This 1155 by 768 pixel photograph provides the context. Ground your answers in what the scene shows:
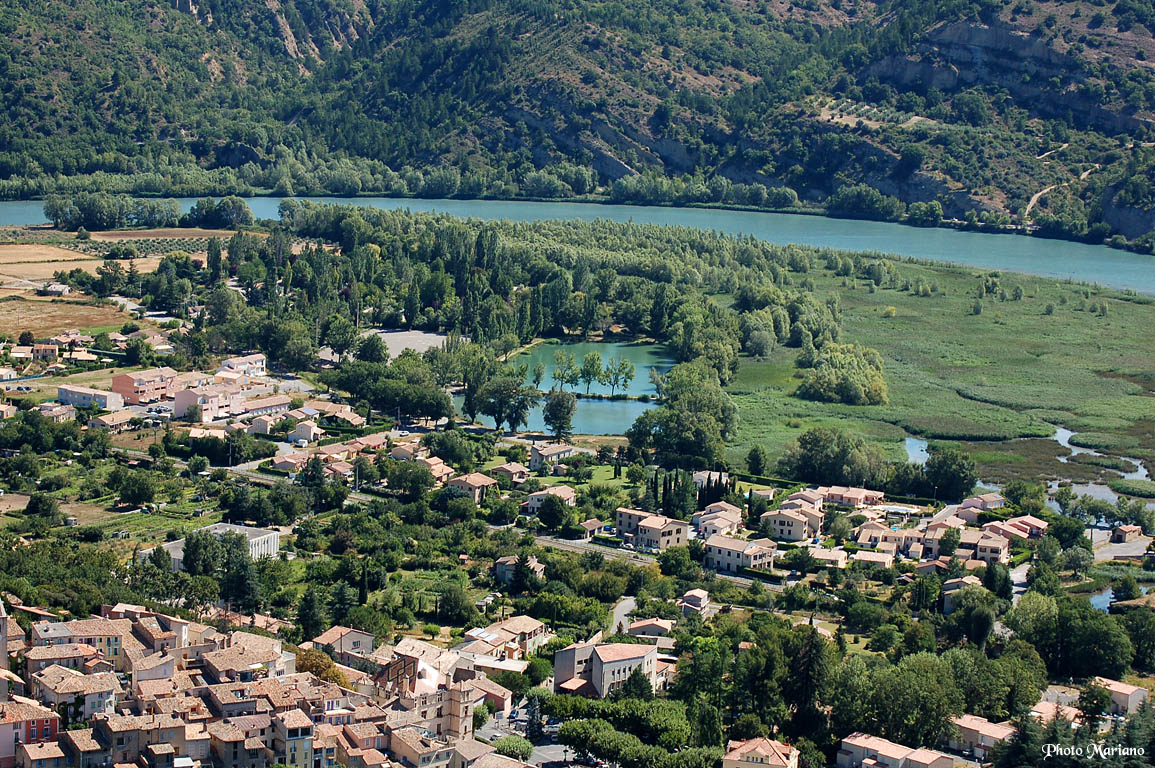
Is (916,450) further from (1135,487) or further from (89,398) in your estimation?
(89,398)

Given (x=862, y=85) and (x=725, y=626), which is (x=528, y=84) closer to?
(x=862, y=85)

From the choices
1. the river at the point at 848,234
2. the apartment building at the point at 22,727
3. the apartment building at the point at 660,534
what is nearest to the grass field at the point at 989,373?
the river at the point at 848,234

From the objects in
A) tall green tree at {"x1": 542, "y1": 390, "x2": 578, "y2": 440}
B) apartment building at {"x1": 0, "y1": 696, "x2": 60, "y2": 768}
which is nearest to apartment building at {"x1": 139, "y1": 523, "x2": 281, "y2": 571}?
apartment building at {"x1": 0, "y1": 696, "x2": 60, "y2": 768}

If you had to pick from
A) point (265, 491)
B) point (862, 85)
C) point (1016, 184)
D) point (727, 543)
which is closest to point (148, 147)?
point (862, 85)

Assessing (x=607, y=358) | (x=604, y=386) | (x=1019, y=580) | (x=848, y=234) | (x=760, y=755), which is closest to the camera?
(x=760, y=755)

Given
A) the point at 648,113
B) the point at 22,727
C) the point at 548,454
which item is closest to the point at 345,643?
the point at 22,727

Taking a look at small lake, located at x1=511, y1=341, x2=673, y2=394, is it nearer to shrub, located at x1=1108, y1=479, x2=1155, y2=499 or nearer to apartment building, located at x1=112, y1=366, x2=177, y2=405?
apartment building, located at x1=112, y1=366, x2=177, y2=405
